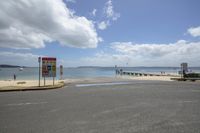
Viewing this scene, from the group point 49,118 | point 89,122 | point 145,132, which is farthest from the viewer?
point 49,118

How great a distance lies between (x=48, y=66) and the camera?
17.4 metres

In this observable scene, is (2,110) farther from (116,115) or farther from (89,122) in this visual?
(116,115)

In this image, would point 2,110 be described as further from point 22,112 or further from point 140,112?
point 140,112

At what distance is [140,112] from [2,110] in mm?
5301

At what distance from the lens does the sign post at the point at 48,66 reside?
56.4ft

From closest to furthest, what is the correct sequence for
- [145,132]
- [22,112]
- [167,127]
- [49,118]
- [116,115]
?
[145,132] < [167,127] < [49,118] < [116,115] < [22,112]

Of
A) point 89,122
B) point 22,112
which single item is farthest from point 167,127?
point 22,112

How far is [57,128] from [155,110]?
13.0 feet

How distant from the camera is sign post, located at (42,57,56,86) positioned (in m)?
17.2

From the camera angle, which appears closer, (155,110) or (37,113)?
(37,113)

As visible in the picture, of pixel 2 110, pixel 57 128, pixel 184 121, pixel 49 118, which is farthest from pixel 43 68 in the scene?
pixel 184 121

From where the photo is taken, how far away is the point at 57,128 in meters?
5.12

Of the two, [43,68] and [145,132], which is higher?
[43,68]

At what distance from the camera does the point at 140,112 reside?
697cm
